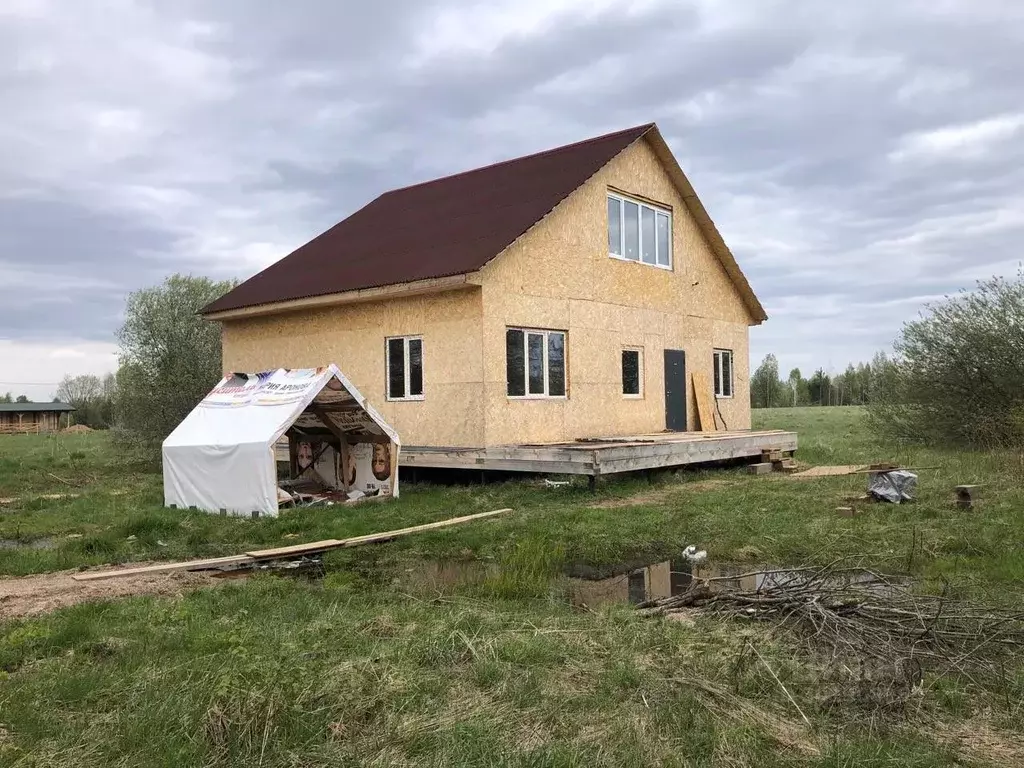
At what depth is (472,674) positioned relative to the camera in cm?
483

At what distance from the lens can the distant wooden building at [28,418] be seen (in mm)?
59750

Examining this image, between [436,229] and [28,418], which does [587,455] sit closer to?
[436,229]

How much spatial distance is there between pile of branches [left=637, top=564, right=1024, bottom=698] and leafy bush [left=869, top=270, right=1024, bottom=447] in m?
14.7

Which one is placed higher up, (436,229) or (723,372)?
(436,229)

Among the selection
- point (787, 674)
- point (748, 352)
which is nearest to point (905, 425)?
point (748, 352)

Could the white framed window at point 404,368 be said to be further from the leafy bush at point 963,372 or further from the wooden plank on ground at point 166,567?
the leafy bush at point 963,372

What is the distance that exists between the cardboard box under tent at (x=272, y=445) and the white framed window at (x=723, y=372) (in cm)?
1052

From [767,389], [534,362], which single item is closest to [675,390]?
[534,362]

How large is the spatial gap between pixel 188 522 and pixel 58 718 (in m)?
7.48

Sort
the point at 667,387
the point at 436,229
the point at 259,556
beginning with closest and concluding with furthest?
the point at 259,556 → the point at 436,229 → the point at 667,387

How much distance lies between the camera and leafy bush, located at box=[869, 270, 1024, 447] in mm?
19797

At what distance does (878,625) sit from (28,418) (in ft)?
227

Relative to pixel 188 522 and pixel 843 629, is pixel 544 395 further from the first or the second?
pixel 843 629

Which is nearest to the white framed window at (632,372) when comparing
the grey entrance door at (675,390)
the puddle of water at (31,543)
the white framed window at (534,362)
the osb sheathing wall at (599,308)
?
the osb sheathing wall at (599,308)
